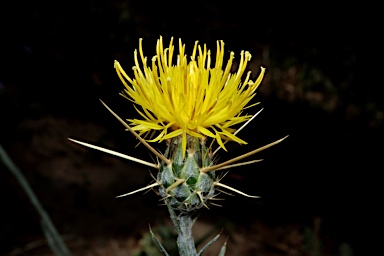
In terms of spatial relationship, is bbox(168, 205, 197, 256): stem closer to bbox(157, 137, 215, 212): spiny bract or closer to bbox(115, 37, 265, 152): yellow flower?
bbox(157, 137, 215, 212): spiny bract

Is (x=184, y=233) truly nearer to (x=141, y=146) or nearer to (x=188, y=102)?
(x=188, y=102)

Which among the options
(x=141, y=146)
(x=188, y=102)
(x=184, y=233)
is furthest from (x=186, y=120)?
(x=141, y=146)

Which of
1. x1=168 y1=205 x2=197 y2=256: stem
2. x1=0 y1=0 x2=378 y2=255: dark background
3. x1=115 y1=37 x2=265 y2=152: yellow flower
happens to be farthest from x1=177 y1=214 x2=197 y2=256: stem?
x1=0 y1=0 x2=378 y2=255: dark background

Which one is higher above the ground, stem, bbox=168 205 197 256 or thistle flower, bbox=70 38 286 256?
thistle flower, bbox=70 38 286 256

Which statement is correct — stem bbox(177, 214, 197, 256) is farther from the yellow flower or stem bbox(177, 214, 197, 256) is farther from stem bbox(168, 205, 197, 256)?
the yellow flower

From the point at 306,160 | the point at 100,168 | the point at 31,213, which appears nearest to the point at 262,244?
the point at 306,160

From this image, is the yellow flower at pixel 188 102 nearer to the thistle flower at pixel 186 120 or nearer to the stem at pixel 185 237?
the thistle flower at pixel 186 120

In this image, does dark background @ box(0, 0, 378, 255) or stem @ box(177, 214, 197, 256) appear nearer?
stem @ box(177, 214, 197, 256)

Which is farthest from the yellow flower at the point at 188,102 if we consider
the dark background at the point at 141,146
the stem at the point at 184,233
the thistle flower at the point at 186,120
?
the dark background at the point at 141,146

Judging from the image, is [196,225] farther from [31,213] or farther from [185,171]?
[185,171]
